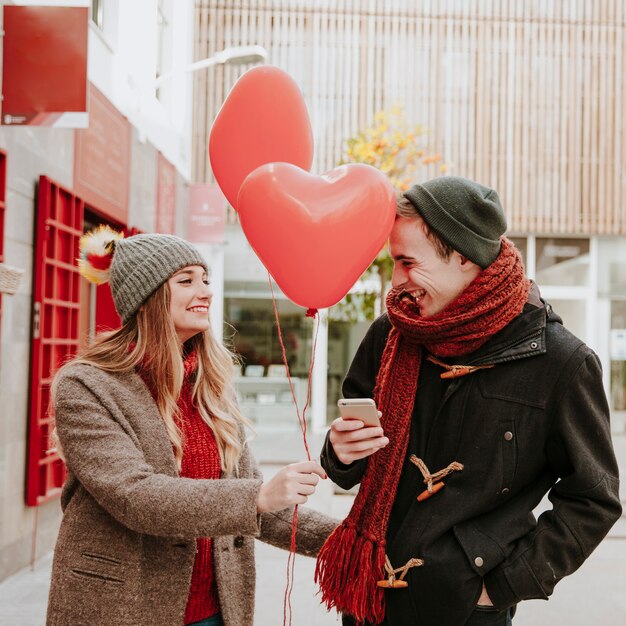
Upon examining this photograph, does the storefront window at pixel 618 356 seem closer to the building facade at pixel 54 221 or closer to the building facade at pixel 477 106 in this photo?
the building facade at pixel 477 106

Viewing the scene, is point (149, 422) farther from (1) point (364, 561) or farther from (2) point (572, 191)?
(2) point (572, 191)

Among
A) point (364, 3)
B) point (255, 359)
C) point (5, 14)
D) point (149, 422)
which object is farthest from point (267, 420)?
point (149, 422)

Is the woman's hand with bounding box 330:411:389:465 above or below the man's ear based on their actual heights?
below

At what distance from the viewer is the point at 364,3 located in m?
13.0

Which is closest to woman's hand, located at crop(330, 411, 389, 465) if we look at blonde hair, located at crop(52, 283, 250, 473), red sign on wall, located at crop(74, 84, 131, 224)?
blonde hair, located at crop(52, 283, 250, 473)

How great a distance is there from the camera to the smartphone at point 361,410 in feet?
5.46

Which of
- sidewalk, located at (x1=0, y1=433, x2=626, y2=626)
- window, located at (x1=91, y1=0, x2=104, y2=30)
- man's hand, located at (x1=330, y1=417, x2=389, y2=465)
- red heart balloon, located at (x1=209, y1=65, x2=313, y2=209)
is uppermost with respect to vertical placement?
window, located at (x1=91, y1=0, x2=104, y2=30)

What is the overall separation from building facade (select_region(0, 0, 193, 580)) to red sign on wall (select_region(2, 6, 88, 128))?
3.2 inches

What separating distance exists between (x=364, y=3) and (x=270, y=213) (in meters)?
12.2

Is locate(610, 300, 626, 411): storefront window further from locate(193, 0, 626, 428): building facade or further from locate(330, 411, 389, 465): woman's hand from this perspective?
locate(330, 411, 389, 465): woman's hand

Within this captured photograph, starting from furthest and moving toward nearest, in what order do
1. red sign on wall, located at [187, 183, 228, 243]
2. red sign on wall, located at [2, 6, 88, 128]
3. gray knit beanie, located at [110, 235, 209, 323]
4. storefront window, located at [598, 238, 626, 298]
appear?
storefront window, located at [598, 238, 626, 298], red sign on wall, located at [187, 183, 228, 243], red sign on wall, located at [2, 6, 88, 128], gray knit beanie, located at [110, 235, 209, 323]

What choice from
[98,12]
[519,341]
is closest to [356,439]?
[519,341]

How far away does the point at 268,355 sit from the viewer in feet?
41.6

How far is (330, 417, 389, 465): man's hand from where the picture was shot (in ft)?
5.66
